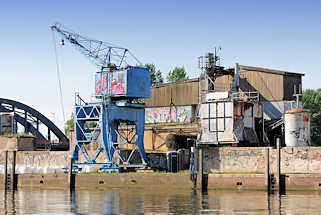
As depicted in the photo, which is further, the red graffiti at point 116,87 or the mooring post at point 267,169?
the red graffiti at point 116,87

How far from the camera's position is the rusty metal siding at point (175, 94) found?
71750 millimetres

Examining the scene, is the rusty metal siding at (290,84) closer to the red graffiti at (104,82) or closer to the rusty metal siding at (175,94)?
the rusty metal siding at (175,94)

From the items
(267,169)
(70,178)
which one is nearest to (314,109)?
(267,169)

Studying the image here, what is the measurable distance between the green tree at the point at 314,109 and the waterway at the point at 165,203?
44864 mm

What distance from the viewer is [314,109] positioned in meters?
99.6

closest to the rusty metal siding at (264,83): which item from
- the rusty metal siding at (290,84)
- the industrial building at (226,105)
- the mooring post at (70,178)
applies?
the industrial building at (226,105)

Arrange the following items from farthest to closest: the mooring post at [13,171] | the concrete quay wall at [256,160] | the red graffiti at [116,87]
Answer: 1. the mooring post at [13,171]
2. the red graffiti at [116,87]
3. the concrete quay wall at [256,160]

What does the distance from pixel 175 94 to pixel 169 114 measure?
8.68ft

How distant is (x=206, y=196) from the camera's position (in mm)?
46594

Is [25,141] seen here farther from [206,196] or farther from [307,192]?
[307,192]

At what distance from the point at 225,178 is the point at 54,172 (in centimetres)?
2088

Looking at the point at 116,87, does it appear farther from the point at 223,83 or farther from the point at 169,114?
the point at 223,83

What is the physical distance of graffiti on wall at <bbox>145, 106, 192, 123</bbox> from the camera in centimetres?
7188

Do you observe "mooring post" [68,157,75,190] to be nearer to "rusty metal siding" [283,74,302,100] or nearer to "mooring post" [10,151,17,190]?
"mooring post" [10,151,17,190]
